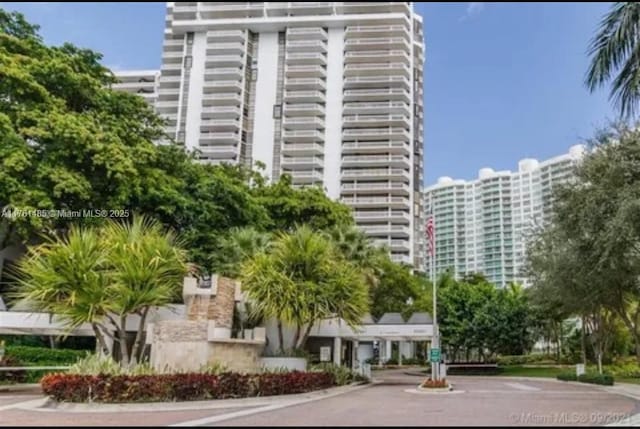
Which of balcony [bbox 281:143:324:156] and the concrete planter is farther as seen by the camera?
balcony [bbox 281:143:324:156]

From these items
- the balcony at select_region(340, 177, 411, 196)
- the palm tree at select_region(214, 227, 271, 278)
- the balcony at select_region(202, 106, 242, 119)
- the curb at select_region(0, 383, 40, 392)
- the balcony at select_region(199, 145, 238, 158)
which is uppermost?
the balcony at select_region(202, 106, 242, 119)

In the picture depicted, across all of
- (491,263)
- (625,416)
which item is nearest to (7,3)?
(625,416)

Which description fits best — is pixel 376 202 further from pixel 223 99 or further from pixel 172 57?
pixel 172 57

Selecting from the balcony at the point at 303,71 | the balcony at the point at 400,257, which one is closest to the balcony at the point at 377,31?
the balcony at the point at 303,71

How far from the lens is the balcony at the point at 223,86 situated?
77688 mm

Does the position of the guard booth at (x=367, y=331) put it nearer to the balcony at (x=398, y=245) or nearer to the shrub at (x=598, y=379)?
the shrub at (x=598, y=379)

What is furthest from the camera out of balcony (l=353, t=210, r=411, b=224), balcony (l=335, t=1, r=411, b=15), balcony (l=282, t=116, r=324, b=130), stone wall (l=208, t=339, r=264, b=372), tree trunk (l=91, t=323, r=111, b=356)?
balcony (l=335, t=1, r=411, b=15)

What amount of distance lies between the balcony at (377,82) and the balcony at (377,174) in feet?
39.5

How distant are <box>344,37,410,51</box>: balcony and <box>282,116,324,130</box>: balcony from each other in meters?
11.8

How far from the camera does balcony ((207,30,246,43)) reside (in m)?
79.9

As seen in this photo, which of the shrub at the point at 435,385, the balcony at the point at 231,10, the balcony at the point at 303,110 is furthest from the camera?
the balcony at the point at 231,10

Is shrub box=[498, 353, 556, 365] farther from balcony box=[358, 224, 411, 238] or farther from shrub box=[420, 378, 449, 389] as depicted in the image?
balcony box=[358, 224, 411, 238]

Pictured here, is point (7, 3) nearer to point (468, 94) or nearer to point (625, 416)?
point (468, 94)

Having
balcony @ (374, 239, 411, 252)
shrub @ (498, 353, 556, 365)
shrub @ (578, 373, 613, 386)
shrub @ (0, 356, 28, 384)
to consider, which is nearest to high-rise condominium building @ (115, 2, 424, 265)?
balcony @ (374, 239, 411, 252)
